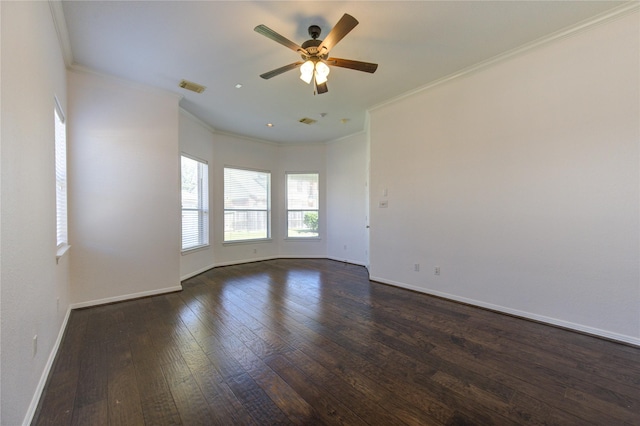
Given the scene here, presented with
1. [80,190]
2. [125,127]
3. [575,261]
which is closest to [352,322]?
[575,261]

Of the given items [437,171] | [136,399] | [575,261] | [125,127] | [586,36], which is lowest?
[136,399]

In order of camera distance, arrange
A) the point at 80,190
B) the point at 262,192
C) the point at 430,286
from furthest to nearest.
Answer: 1. the point at 262,192
2. the point at 430,286
3. the point at 80,190

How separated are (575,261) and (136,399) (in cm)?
389

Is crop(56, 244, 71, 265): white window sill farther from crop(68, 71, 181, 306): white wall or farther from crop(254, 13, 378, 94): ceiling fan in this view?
crop(254, 13, 378, 94): ceiling fan

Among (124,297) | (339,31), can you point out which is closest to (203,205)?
(124,297)

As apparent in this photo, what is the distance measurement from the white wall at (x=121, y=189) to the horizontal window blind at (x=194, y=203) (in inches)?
28.2

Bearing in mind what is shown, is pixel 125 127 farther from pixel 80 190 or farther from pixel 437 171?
pixel 437 171

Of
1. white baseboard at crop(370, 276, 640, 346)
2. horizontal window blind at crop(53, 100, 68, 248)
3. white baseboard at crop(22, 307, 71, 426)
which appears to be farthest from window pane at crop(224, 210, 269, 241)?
white baseboard at crop(370, 276, 640, 346)

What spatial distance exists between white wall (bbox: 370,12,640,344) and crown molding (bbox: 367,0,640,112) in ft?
0.16

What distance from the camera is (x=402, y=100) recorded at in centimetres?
395

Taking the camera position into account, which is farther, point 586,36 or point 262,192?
point 262,192

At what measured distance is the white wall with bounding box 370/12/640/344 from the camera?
7.70 feet

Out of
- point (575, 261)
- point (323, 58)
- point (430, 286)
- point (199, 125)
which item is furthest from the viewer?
point (199, 125)

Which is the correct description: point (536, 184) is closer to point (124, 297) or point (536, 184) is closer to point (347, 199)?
point (347, 199)
